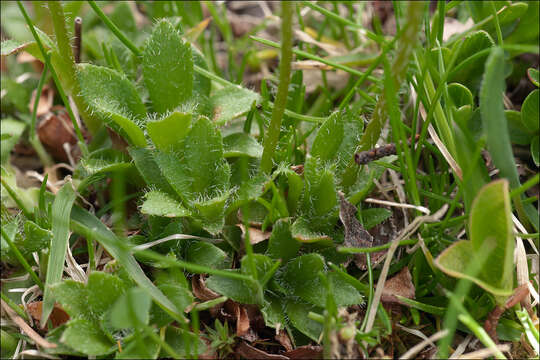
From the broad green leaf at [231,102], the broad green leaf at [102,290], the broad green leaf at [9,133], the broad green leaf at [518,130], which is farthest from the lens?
the broad green leaf at [9,133]

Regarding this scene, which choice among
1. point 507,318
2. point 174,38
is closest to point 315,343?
point 507,318

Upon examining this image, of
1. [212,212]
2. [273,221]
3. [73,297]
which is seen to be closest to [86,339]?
[73,297]

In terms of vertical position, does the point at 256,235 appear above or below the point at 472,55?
below

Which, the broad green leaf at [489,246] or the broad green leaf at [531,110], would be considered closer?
the broad green leaf at [489,246]

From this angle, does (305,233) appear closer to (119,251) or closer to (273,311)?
(273,311)

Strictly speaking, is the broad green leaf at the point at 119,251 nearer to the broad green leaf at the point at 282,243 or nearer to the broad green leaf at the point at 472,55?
the broad green leaf at the point at 282,243

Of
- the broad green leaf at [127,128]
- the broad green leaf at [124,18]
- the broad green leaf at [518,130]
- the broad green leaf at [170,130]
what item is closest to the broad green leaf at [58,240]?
the broad green leaf at [127,128]
